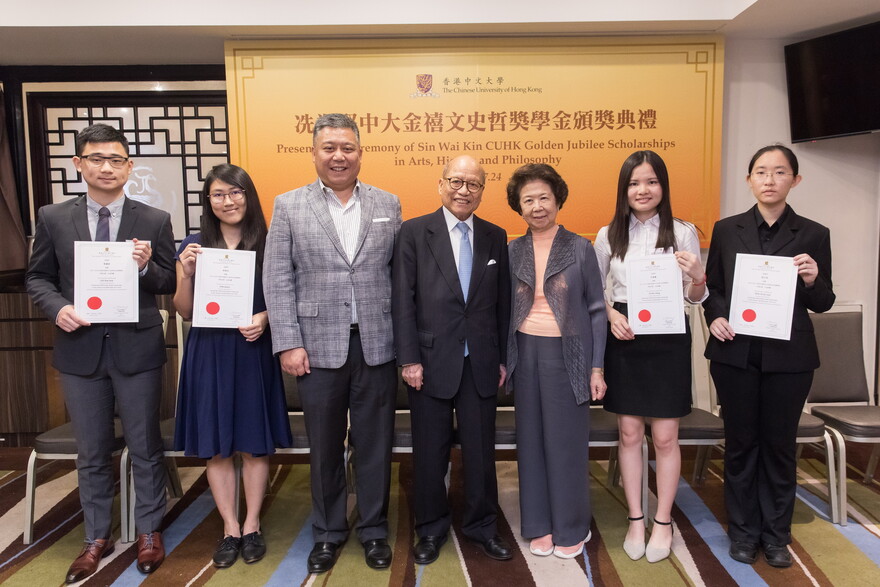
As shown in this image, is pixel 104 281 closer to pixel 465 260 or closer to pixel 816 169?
pixel 465 260

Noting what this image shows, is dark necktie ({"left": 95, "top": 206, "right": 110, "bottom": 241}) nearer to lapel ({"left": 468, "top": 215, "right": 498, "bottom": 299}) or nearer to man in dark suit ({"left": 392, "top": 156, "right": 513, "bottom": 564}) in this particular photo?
man in dark suit ({"left": 392, "top": 156, "right": 513, "bottom": 564})

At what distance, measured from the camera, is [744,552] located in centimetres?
227

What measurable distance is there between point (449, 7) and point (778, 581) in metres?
3.14

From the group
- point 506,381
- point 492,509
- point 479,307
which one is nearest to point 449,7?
point 479,307

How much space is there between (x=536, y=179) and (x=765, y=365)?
3.63 ft

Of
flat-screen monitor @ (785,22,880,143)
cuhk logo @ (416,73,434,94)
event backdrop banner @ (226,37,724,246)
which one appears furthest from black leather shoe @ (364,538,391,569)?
flat-screen monitor @ (785,22,880,143)

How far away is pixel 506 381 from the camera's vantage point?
7.59 feet

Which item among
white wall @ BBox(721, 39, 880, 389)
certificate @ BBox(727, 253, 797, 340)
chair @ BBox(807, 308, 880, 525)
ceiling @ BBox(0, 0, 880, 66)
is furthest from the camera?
white wall @ BBox(721, 39, 880, 389)

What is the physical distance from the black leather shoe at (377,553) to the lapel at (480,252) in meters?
1.05

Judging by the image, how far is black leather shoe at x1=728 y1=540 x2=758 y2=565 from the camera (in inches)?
88.6

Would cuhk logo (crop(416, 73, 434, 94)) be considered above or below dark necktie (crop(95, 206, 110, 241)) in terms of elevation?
above

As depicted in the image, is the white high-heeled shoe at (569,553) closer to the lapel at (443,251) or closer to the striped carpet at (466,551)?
the striped carpet at (466,551)

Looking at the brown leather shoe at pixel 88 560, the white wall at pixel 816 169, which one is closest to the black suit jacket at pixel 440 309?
the brown leather shoe at pixel 88 560

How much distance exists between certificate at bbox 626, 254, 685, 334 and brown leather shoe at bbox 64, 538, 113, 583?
230 cm
